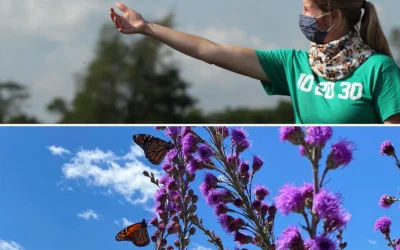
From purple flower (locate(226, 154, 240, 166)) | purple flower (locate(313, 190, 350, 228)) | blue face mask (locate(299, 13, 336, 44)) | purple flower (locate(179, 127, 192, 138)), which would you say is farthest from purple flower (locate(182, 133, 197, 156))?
purple flower (locate(313, 190, 350, 228))

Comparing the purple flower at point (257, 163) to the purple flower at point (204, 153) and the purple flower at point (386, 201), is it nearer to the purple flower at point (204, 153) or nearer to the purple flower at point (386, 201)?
the purple flower at point (204, 153)

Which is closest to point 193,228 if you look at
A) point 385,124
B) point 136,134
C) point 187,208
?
point 187,208

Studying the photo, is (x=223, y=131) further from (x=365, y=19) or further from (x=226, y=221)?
(x=365, y=19)

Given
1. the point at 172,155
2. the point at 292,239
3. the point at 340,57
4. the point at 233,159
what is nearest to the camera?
the point at 292,239

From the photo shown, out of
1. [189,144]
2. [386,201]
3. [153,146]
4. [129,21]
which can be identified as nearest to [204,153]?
[189,144]

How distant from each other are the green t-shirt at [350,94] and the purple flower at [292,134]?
11cm

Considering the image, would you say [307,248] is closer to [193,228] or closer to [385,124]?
[385,124]

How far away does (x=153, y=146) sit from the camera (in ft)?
6.37

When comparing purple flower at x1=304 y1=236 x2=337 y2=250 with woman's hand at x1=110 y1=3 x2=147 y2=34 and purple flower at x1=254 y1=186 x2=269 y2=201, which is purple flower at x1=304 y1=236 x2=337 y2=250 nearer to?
purple flower at x1=254 y1=186 x2=269 y2=201

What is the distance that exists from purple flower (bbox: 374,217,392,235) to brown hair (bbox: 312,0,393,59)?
508 mm

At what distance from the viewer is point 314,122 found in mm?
1595

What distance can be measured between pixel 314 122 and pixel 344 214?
9.9 inches

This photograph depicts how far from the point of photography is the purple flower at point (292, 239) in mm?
1542

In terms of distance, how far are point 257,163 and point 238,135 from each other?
102 millimetres
